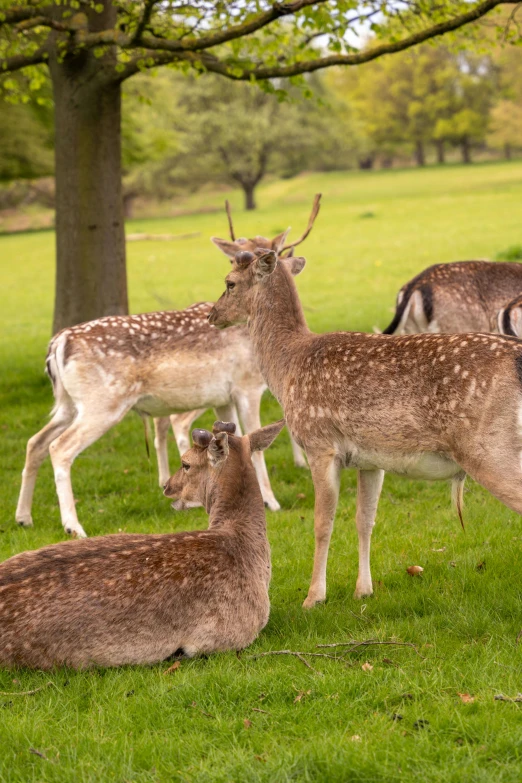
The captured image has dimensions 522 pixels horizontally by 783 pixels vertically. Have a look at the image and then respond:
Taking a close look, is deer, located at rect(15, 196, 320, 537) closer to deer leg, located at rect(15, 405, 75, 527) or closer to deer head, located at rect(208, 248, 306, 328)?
deer leg, located at rect(15, 405, 75, 527)

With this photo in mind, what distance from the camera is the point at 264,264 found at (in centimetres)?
621

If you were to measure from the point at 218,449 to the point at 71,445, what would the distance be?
2.50 m

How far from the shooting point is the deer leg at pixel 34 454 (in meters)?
7.32

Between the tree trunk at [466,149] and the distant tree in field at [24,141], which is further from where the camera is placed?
the tree trunk at [466,149]

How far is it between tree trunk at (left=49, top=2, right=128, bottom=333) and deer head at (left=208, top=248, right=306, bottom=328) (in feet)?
15.1

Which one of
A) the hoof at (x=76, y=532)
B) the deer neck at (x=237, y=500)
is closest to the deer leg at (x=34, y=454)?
the hoof at (x=76, y=532)

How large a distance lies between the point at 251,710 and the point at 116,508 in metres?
3.76

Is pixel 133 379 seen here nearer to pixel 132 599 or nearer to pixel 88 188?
pixel 132 599

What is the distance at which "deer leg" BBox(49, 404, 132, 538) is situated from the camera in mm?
7141

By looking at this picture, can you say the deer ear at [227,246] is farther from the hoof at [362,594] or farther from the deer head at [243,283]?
the hoof at [362,594]

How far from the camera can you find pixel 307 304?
63.4 ft

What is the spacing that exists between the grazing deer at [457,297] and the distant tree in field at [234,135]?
44.1 meters

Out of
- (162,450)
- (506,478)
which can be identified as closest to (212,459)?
(506,478)

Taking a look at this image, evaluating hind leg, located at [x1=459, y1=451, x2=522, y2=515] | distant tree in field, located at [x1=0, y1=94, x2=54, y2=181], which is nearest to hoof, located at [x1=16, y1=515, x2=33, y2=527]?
hind leg, located at [x1=459, y1=451, x2=522, y2=515]
